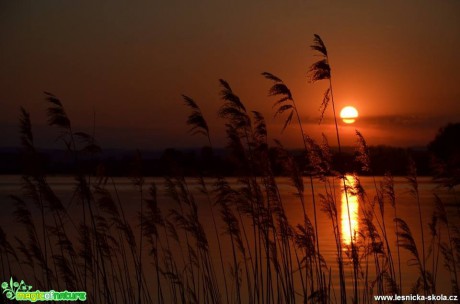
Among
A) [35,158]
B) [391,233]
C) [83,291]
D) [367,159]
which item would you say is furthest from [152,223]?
[391,233]

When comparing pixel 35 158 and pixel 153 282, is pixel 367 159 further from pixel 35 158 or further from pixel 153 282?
pixel 153 282

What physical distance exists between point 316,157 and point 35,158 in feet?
10.9

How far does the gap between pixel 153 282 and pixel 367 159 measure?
6.30 metres

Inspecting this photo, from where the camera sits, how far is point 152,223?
753cm

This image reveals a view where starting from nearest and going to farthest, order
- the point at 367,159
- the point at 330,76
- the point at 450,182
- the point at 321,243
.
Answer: the point at 330,76 → the point at 367,159 → the point at 450,182 → the point at 321,243

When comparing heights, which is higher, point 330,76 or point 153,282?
point 330,76

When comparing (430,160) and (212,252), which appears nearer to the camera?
(430,160)

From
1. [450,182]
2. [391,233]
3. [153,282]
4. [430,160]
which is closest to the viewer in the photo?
[450,182]

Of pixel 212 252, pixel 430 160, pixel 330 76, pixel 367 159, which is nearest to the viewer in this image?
pixel 330 76

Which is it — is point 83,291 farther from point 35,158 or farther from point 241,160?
point 241,160

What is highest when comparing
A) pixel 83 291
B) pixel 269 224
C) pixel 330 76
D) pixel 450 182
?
pixel 330 76

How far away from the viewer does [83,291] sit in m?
7.14

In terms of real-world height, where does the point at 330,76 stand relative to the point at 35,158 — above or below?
above

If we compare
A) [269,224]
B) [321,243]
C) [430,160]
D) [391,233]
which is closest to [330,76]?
[269,224]
